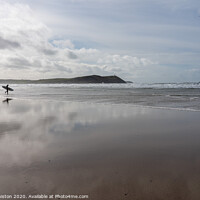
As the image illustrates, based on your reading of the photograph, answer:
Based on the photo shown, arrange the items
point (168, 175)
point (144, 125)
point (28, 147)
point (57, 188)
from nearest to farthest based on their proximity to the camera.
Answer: point (57, 188)
point (168, 175)
point (28, 147)
point (144, 125)

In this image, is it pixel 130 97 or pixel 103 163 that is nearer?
pixel 103 163

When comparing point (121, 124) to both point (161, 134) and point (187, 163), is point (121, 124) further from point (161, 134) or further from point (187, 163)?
point (187, 163)

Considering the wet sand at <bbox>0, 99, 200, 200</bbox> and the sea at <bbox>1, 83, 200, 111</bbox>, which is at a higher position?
the sea at <bbox>1, 83, 200, 111</bbox>

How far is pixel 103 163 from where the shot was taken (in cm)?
395

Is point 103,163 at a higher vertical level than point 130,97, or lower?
lower

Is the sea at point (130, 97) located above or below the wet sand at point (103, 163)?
above

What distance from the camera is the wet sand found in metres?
3.05

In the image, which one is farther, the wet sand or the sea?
the sea

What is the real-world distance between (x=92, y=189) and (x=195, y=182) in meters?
1.68

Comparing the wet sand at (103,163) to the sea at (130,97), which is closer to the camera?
the wet sand at (103,163)

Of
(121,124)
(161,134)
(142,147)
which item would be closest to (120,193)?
(142,147)

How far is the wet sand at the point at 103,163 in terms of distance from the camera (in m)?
3.05

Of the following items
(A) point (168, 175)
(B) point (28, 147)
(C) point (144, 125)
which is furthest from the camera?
(C) point (144, 125)

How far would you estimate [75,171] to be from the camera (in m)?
3.61
